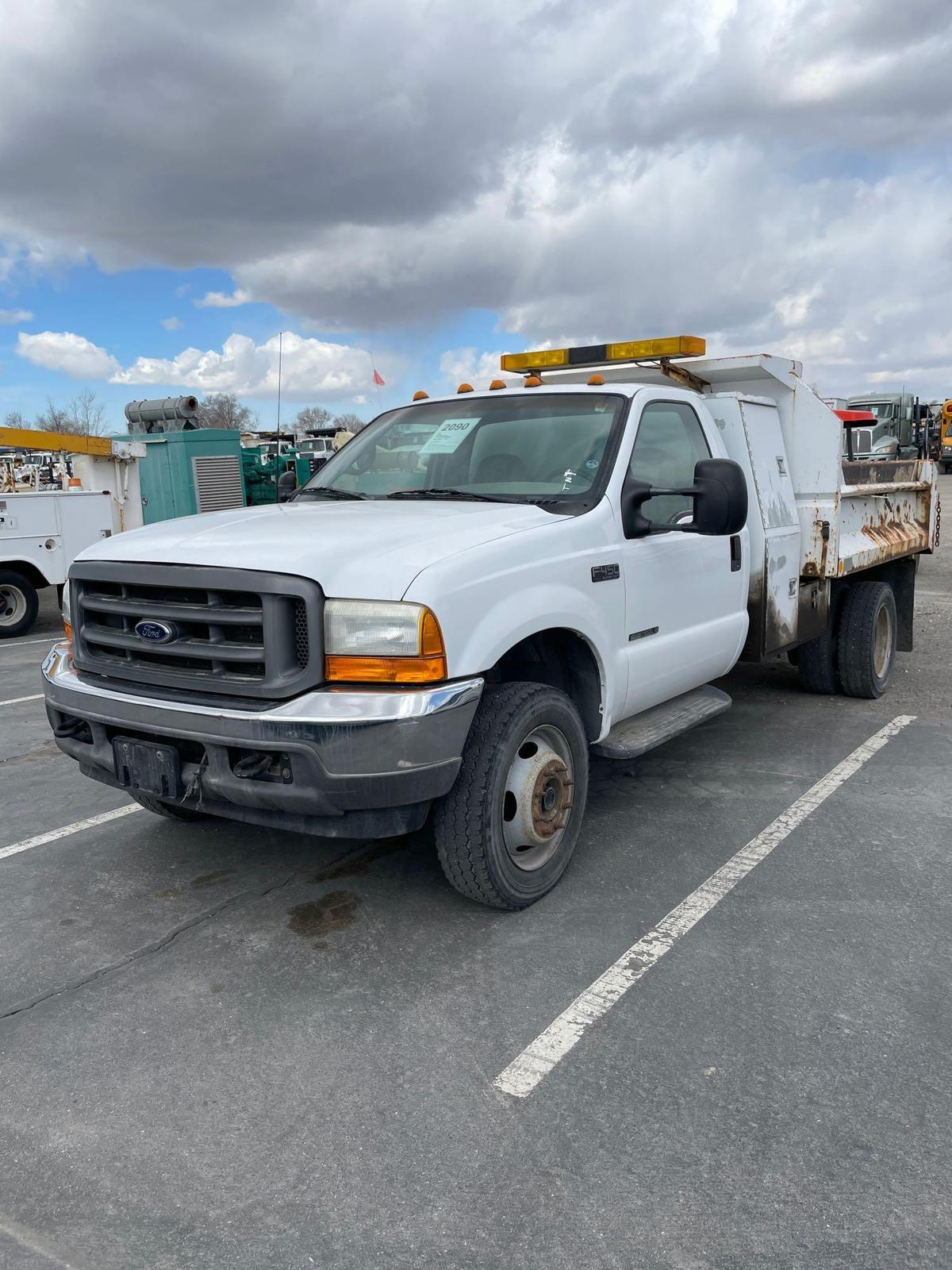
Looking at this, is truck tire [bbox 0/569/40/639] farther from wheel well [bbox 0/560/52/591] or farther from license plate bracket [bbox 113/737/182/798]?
license plate bracket [bbox 113/737/182/798]

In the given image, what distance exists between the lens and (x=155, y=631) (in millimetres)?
3428

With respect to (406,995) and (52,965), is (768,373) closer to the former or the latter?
(406,995)

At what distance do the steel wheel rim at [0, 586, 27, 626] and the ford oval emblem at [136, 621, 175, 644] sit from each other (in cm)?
875

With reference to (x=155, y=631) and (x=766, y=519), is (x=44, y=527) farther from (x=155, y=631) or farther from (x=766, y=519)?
(x=155, y=631)

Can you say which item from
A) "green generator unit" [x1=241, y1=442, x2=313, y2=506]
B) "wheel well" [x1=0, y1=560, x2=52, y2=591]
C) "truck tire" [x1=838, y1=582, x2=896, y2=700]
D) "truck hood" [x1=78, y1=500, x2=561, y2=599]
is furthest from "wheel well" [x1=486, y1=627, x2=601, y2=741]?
"green generator unit" [x1=241, y1=442, x2=313, y2=506]

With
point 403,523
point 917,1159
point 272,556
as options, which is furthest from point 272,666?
point 917,1159

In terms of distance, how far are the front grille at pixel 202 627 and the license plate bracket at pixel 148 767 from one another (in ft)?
0.71

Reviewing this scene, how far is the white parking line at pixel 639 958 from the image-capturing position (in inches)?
109

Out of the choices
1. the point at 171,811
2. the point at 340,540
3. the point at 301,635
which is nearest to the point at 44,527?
the point at 171,811

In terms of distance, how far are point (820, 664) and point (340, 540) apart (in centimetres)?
455

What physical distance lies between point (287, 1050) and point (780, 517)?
409 cm

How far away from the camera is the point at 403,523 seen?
11.8 ft

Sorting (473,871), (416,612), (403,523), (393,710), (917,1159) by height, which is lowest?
(917,1159)

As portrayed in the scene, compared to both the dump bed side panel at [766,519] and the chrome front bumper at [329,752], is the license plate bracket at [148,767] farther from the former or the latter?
the dump bed side panel at [766,519]
